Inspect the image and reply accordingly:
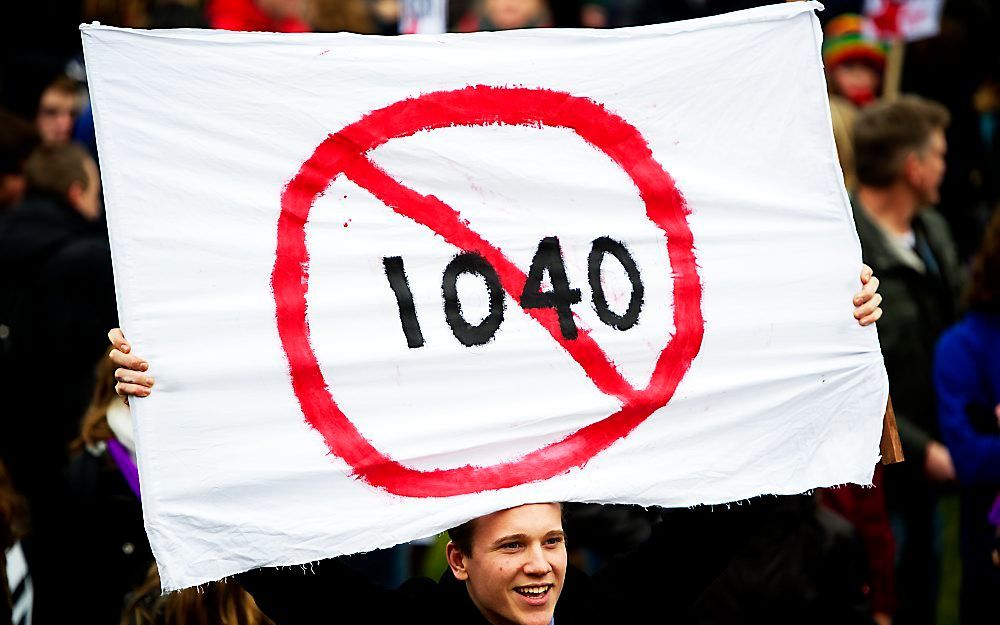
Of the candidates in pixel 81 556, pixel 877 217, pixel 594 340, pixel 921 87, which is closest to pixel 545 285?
pixel 594 340

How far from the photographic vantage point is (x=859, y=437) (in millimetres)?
3320

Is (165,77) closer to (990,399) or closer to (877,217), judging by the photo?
(990,399)

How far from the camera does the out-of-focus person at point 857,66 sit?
7422mm

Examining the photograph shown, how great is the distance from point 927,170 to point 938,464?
45.0 inches

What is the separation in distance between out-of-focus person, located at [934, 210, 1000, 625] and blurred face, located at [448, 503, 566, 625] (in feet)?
5.82

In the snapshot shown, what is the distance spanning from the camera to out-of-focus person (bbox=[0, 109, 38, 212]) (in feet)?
19.2

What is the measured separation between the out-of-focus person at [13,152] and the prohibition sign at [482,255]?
10.1ft

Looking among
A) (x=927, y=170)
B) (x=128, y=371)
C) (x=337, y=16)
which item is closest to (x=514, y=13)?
(x=337, y=16)

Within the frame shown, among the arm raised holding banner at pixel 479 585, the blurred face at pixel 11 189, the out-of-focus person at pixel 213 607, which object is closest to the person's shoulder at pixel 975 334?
the arm raised holding banner at pixel 479 585

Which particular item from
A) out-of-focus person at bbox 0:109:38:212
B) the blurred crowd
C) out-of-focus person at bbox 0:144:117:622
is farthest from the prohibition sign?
out-of-focus person at bbox 0:109:38:212

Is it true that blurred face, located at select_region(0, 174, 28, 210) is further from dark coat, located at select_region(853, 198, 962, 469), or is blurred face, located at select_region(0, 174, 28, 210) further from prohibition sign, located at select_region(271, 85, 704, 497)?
dark coat, located at select_region(853, 198, 962, 469)

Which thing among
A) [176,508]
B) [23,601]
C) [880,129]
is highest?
[880,129]

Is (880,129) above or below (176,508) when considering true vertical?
above

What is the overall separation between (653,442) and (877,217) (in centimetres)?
258
